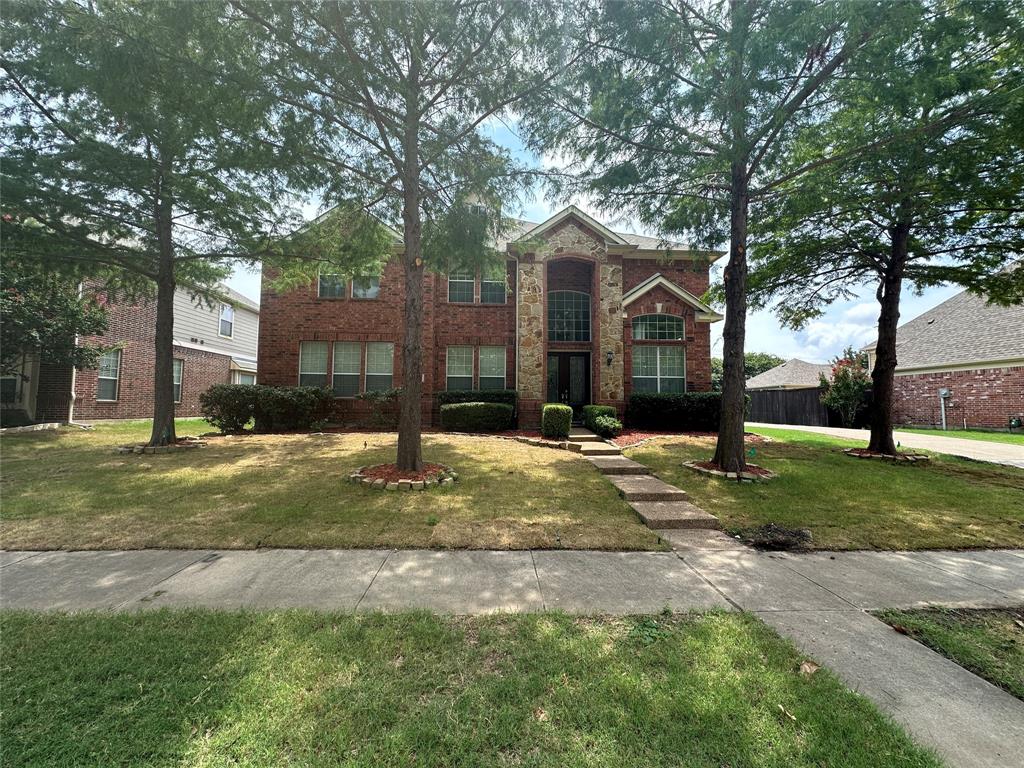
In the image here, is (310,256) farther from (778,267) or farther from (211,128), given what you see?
(778,267)

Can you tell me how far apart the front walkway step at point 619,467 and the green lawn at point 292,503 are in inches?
11.5

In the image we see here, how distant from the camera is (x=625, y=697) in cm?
203

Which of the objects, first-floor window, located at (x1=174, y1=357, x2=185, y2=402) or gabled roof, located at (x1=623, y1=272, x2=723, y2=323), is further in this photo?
first-floor window, located at (x1=174, y1=357, x2=185, y2=402)

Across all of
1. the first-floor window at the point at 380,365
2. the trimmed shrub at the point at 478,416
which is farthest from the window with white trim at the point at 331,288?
the trimmed shrub at the point at 478,416

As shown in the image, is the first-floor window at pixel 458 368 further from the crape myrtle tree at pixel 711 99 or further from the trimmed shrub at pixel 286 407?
the crape myrtle tree at pixel 711 99

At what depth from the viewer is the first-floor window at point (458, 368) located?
14.4m

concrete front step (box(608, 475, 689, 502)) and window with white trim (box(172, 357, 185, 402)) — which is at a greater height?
window with white trim (box(172, 357, 185, 402))

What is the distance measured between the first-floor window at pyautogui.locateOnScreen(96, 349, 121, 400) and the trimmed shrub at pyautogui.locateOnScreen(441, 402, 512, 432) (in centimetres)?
1301

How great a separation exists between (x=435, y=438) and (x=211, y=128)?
310 inches

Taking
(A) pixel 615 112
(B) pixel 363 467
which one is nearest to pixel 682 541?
(B) pixel 363 467

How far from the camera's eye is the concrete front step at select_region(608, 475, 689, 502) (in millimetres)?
5891

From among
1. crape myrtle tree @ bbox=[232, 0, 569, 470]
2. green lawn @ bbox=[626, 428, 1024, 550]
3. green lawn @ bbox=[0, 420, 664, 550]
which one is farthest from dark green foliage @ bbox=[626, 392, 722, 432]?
crape myrtle tree @ bbox=[232, 0, 569, 470]

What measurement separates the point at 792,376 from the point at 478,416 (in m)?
28.2

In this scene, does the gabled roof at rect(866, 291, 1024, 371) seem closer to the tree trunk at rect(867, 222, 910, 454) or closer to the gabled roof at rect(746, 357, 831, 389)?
the gabled roof at rect(746, 357, 831, 389)
